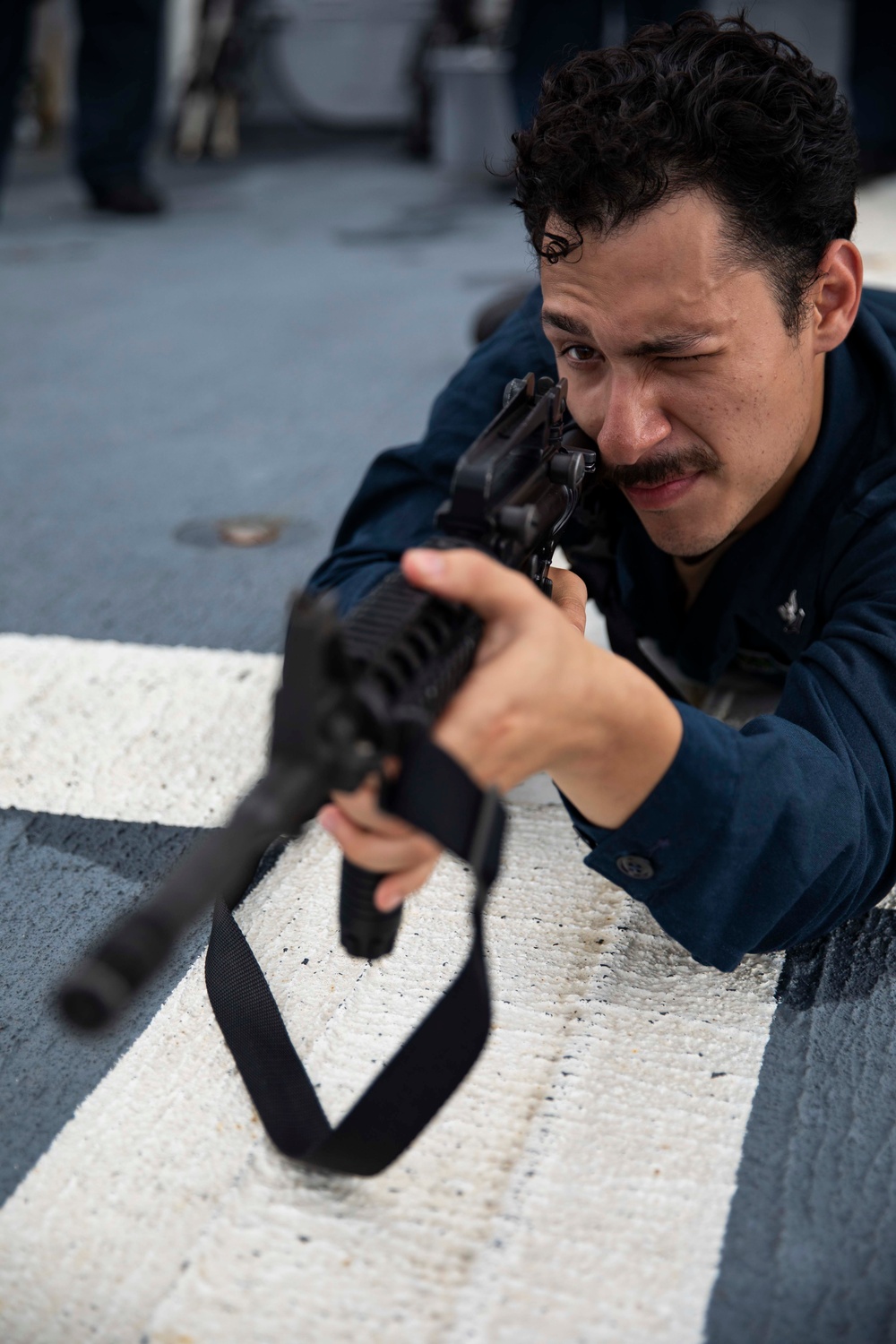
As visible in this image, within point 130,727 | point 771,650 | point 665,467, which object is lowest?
point 130,727

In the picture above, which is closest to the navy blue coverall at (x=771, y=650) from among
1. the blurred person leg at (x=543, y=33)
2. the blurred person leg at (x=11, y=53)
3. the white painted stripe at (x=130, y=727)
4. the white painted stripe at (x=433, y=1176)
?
the white painted stripe at (x=433, y=1176)

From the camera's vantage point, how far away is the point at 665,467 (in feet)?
3.04

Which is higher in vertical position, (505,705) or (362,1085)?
(505,705)

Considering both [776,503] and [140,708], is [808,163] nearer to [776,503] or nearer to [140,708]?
[776,503]

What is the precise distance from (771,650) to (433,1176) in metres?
0.57

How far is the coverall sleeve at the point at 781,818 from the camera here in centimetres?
75

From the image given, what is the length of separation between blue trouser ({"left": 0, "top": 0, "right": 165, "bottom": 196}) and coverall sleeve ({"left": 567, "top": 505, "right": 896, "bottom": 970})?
328 centimetres

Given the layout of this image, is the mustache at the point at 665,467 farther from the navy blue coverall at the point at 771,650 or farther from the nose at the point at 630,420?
the navy blue coverall at the point at 771,650

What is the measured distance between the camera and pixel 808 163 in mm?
895

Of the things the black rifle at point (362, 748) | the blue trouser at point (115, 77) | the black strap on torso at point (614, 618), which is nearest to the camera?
the black rifle at point (362, 748)

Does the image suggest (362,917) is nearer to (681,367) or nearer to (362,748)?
(362,748)

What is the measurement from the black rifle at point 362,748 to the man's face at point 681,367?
187 mm

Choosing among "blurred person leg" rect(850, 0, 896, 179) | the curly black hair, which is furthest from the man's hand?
"blurred person leg" rect(850, 0, 896, 179)

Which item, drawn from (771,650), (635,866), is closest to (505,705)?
(635,866)
